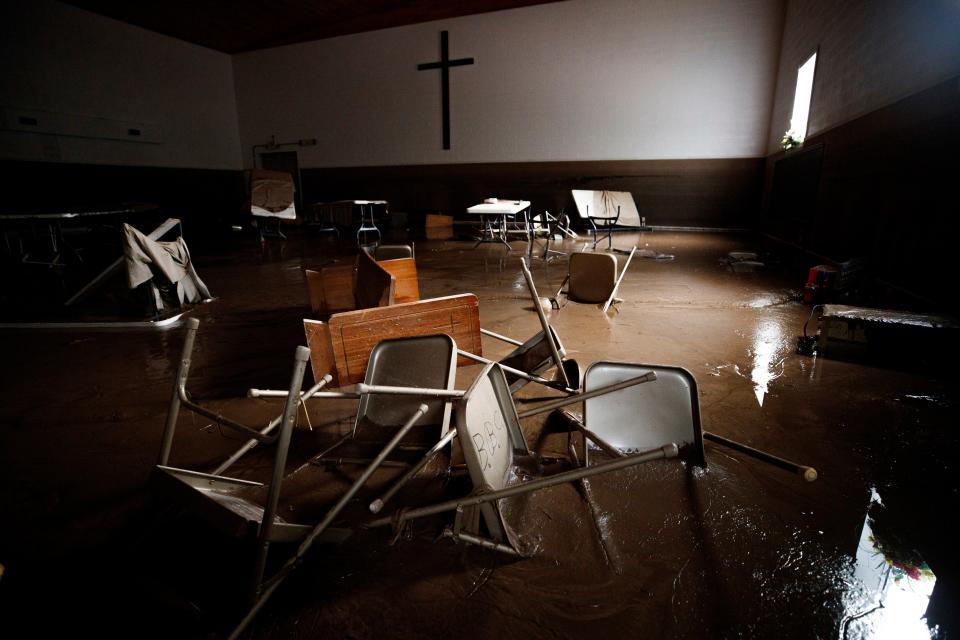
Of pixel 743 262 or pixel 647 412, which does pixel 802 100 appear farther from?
pixel 647 412

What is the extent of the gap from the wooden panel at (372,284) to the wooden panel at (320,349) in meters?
0.43

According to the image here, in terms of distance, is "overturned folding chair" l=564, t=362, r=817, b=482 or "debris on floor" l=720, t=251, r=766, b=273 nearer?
"overturned folding chair" l=564, t=362, r=817, b=482

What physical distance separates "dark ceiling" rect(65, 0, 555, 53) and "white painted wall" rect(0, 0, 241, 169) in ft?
1.77

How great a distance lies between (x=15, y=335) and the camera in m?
3.96

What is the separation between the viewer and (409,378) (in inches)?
88.2

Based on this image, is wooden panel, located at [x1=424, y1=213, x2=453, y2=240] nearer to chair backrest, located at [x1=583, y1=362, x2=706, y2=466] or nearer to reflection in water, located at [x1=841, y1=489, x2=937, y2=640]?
chair backrest, located at [x1=583, y1=362, x2=706, y2=466]

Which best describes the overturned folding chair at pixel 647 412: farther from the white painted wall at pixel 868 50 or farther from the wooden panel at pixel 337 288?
the white painted wall at pixel 868 50

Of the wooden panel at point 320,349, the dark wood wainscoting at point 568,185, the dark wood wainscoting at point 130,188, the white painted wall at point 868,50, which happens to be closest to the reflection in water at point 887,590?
the wooden panel at point 320,349

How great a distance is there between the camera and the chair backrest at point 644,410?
2018 millimetres

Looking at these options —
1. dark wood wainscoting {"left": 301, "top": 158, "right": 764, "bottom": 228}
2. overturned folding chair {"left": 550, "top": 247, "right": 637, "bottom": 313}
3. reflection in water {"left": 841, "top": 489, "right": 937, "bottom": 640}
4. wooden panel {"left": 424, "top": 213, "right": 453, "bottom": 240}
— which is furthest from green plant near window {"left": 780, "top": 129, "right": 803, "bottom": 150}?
reflection in water {"left": 841, "top": 489, "right": 937, "bottom": 640}

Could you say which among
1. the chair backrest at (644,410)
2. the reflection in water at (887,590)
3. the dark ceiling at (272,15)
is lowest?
the reflection in water at (887,590)

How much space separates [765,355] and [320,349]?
10.1 ft

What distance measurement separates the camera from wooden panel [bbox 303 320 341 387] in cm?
262

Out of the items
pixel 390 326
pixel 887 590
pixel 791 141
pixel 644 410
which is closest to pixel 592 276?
pixel 390 326
